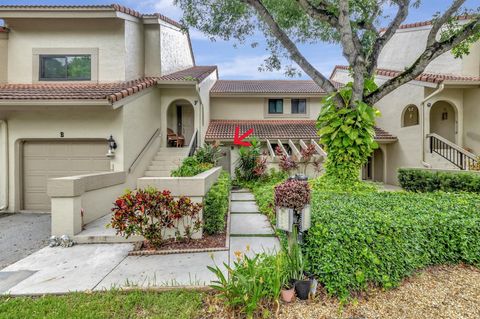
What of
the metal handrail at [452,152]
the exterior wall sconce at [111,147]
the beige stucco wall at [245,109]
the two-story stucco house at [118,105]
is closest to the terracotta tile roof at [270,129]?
the two-story stucco house at [118,105]

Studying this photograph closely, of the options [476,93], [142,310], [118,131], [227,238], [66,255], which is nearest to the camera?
[142,310]

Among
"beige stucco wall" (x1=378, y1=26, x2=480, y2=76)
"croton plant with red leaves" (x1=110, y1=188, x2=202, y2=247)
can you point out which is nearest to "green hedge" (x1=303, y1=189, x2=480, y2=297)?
"croton plant with red leaves" (x1=110, y1=188, x2=202, y2=247)

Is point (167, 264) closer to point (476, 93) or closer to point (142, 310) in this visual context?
point (142, 310)

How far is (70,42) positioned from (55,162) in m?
5.29

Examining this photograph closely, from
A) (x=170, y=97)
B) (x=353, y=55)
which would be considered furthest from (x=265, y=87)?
(x=353, y=55)

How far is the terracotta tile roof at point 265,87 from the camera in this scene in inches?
635

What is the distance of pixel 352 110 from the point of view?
676 centimetres

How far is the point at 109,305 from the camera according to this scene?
3.28 m

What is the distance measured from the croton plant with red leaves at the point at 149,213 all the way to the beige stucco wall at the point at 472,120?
1401 centimetres

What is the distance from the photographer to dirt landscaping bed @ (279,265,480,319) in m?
3.07

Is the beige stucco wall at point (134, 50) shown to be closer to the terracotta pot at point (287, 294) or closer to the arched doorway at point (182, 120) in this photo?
the arched doorway at point (182, 120)

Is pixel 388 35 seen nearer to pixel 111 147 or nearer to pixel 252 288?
pixel 252 288

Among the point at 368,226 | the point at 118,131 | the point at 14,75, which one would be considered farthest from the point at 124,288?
the point at 14,75

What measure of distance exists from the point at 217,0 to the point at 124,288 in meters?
8.54
